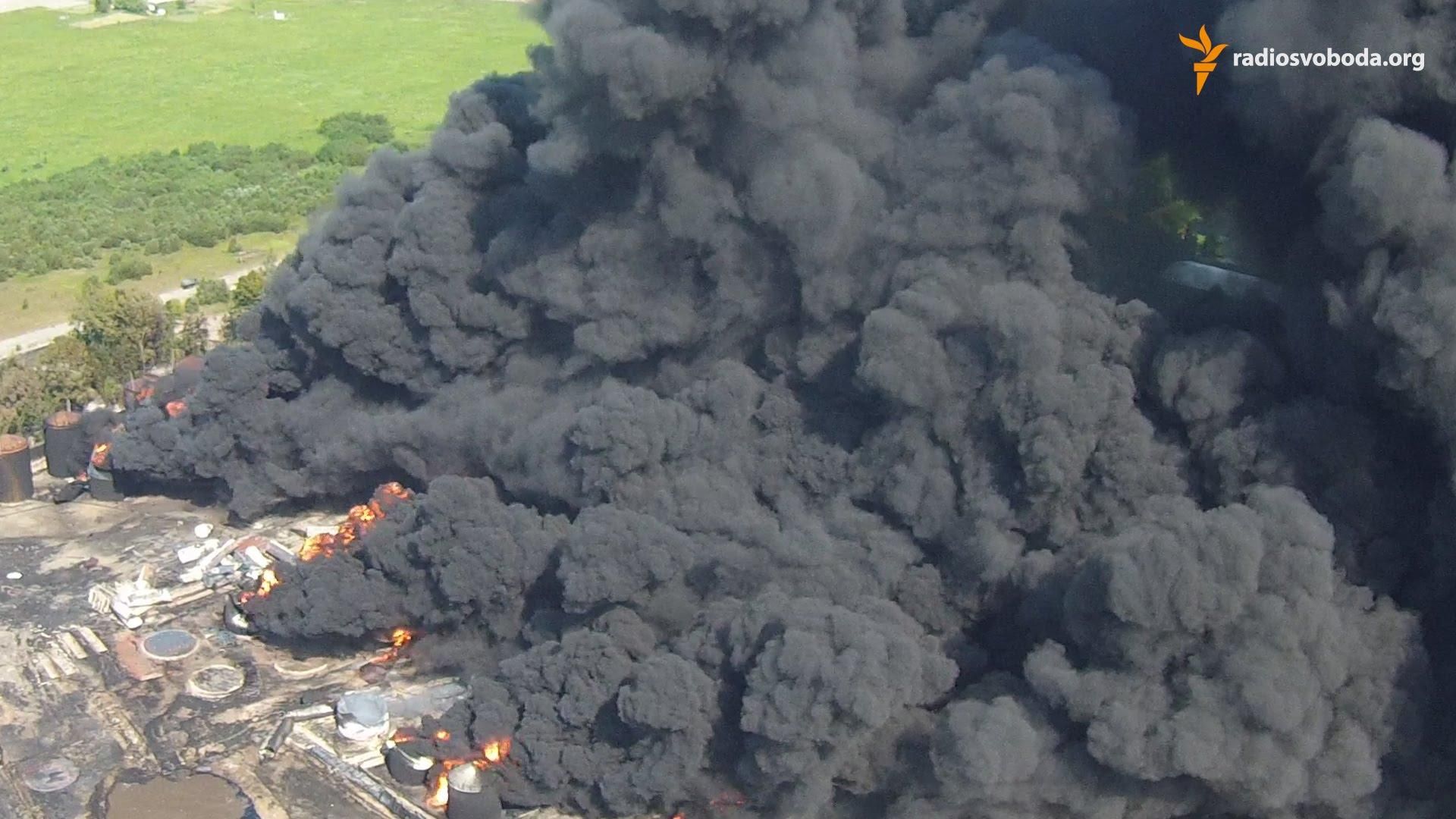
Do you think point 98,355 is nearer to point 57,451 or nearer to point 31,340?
point 57,451

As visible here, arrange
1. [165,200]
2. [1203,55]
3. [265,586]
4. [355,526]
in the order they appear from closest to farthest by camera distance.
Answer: [1203,55] → [265,586] → [355,526] → [165,200]

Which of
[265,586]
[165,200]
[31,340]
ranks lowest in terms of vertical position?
[165,200]

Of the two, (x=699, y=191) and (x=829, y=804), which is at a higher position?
(x=699, y=191)

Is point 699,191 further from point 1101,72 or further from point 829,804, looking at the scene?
point 829,804

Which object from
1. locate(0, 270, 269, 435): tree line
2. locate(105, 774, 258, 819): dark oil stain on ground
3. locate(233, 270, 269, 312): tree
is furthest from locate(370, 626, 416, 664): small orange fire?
locate(233, 270, 269, 312): tree

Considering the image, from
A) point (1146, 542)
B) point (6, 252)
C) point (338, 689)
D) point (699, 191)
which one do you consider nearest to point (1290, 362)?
point (1146, 542)

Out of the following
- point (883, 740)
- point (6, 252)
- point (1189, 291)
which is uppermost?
point (1189, 291)

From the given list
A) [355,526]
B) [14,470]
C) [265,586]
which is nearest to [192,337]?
[14,470]
